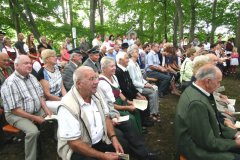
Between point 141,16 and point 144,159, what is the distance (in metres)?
19.6

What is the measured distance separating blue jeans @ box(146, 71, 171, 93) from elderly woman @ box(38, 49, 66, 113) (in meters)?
3.74

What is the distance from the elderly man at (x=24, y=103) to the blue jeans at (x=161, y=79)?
4.42 metres

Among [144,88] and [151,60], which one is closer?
[144,88]

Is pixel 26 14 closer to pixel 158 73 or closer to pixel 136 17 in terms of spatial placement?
pixel 158 73

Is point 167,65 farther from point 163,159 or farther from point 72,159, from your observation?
point 72,159

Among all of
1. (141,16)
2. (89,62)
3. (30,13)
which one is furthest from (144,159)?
(141,16)

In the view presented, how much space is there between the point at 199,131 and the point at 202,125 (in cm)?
8

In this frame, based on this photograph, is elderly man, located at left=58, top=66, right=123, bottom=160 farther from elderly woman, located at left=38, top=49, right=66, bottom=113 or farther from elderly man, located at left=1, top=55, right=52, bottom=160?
elderly woman, located at left=38, top=49, right=66, bottom=113

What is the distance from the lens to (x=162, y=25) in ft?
73.3

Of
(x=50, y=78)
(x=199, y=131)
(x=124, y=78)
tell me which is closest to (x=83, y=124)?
(x=199, y=131)

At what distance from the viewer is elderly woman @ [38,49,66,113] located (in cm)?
440

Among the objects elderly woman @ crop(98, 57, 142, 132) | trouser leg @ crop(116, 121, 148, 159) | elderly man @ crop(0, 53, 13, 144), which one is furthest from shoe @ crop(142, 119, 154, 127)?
elderly man @ crop(0, 53, 13, 144)

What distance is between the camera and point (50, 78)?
4.52m

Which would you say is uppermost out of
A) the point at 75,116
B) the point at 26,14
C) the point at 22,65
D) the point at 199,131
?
the point at 26,14
